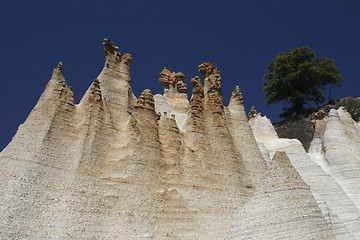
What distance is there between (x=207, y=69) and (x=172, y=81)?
6.84m

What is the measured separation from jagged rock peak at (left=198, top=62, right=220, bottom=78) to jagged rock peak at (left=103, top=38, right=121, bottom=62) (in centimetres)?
421

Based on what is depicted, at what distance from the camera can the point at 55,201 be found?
12.0 metres

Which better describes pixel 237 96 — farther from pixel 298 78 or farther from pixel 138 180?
pixel 298 78

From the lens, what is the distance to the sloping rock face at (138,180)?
11.8 metres

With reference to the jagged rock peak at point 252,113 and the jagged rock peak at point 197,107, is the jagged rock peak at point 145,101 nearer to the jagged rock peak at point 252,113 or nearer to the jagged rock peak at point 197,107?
the jagged rock peak at point 197,107

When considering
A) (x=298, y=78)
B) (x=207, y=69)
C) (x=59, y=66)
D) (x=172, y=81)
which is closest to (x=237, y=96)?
(x=207, y=69)

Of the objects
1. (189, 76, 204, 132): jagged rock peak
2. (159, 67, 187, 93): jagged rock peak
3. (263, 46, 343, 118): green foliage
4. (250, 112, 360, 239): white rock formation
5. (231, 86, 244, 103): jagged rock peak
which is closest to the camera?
(250, 112, 360, 239): white rock formation

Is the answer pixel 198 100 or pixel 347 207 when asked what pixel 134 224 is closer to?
pixel 198 100

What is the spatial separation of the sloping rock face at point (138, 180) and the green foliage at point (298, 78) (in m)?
25.2

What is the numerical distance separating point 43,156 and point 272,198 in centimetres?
724

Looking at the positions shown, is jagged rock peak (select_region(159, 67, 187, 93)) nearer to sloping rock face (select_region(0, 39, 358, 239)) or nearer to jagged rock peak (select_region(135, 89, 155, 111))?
sloping rock face (select_region(0, 39, 358, 239))

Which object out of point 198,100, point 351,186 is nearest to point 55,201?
point 198,100

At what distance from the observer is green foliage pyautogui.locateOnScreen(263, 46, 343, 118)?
135ft

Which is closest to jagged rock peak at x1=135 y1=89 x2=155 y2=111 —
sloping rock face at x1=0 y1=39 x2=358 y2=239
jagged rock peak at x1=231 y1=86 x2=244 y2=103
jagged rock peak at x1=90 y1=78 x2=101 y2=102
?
sloping rock face at x1=0 y1=39 x2=358 y2=239
